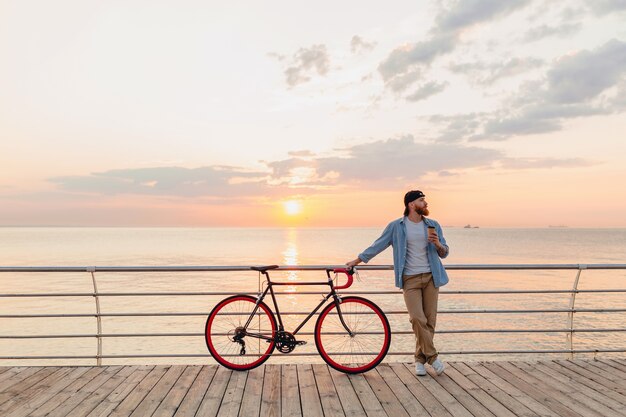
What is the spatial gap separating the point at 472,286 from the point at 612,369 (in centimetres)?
3510

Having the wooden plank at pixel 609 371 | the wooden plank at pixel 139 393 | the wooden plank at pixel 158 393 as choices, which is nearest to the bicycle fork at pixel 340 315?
the wooden plank at pixel 158 393

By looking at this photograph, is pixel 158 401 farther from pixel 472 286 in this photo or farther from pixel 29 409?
pixel 472 286

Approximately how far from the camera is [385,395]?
4598mm

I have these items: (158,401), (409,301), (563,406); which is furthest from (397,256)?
(158,401)

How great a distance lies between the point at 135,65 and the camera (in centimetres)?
2169

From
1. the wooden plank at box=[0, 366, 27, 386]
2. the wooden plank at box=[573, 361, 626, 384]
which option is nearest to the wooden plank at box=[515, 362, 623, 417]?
the wooden plank at box=[573, 361, 626, 384]

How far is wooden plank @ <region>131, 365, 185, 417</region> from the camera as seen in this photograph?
4.21 m

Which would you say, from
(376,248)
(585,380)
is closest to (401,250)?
(376,248)

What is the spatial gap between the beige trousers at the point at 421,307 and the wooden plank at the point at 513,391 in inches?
24.9

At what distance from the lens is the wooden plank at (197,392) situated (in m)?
4.18

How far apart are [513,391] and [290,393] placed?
221cm

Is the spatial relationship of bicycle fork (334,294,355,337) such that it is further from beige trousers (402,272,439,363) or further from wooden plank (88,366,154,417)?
wooden plank (88,366,154,417)

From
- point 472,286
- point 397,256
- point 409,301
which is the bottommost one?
point 472,286

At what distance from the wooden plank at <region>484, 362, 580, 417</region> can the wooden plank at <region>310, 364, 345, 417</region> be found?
1883 mm
